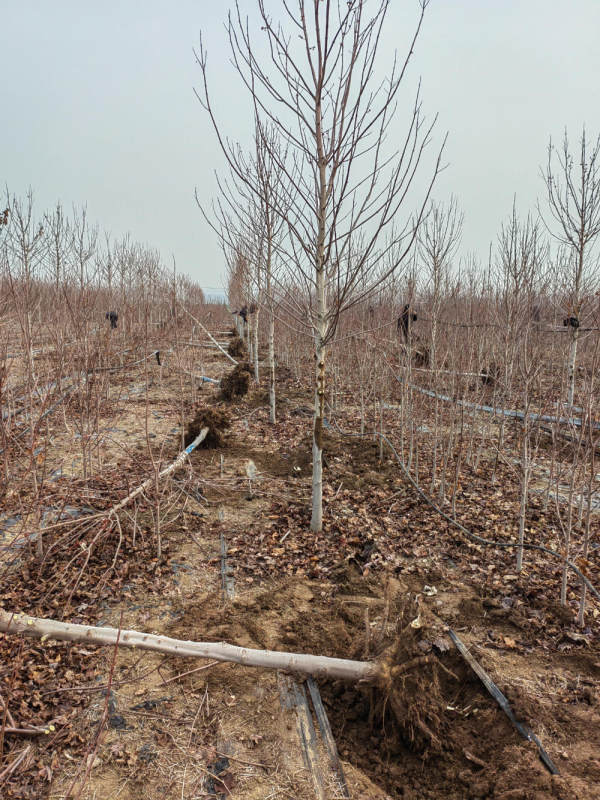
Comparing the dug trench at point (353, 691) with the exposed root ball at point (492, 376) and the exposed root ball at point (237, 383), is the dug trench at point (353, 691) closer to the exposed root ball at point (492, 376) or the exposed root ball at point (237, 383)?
the exposed root ball at point (492, 376)

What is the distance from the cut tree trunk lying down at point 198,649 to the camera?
2.54m

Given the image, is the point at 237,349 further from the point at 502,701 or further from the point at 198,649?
the point at 502,701

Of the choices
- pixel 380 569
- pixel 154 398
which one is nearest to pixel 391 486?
pixel 380 569

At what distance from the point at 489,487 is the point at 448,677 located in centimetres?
312

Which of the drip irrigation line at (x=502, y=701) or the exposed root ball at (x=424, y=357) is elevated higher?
the exposed root ball at (x=424, y=357)

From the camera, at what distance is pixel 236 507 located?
4.94 m

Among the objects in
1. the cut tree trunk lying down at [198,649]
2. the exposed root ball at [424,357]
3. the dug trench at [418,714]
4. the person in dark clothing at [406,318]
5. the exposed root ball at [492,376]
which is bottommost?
the dug trench at [418,714]

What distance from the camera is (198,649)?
2641 millimetres

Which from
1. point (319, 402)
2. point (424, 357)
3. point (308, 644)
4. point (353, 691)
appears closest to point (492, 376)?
point (424, 357)

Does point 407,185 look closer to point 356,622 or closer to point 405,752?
point 356,622

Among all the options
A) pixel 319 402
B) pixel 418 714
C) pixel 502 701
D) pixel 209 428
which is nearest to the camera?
pixel 418 714

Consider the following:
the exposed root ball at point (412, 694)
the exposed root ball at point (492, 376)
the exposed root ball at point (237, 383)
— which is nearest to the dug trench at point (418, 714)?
the exposed root ball at point (412, 694)

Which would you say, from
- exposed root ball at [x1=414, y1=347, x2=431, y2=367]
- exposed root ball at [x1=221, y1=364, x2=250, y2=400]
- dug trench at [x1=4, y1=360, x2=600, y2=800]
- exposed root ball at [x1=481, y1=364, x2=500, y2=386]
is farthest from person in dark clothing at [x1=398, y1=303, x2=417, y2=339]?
exposed root ball at [x1=221, y1=364, x2=250, y2=400]

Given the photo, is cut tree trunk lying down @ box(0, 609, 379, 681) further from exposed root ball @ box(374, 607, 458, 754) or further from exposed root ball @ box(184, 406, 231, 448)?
exposed root ball @ box(184, 406, 231, 448)
